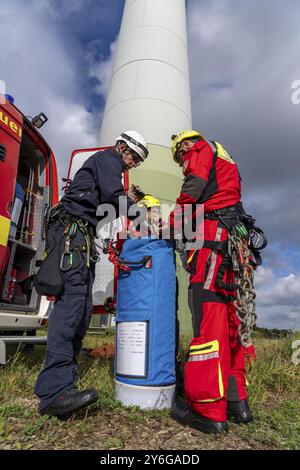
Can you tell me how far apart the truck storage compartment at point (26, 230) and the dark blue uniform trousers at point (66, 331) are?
5.35ft

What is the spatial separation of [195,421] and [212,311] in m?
0.76

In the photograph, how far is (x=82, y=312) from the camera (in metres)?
2.77

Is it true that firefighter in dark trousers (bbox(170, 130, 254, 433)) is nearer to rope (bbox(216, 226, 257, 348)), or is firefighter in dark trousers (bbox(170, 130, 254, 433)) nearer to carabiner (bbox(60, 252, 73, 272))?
rope (bbox(216, 226, 257, 348))

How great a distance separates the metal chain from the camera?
2.70m

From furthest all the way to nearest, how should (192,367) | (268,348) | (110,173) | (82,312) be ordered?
(268,348)
(110,173)
(82,312)
(192,367)

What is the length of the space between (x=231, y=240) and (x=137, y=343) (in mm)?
1130

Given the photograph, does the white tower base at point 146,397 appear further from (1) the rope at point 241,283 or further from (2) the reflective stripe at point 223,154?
(2) the reflective stripe at point 223,154

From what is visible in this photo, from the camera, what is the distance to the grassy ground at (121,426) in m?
2.17

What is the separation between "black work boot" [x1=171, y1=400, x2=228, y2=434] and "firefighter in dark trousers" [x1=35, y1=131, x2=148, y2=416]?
65cm

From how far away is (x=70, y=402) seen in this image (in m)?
2.41

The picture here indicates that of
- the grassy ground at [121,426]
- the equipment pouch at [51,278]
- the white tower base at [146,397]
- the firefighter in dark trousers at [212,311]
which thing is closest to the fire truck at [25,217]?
the grassy ground at [121,426]

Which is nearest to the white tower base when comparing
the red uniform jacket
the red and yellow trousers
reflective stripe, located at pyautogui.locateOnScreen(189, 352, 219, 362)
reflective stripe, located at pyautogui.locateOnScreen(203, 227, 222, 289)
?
the red and yellow trousers

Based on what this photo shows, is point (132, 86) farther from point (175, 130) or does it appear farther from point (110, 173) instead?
point (110, 173)
